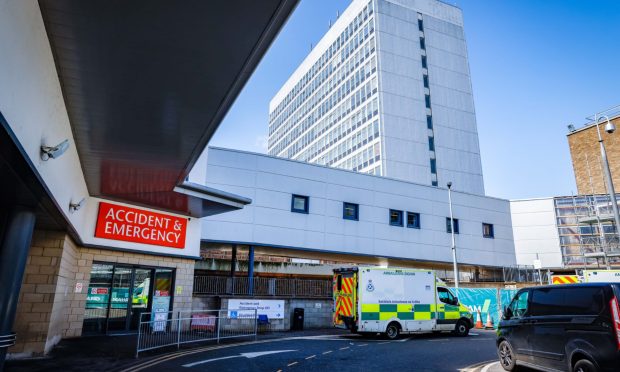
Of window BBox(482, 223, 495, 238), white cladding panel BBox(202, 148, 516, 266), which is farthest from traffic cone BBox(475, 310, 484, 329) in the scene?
window BBox(482, 223, 495, 238)

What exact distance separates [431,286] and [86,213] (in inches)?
519

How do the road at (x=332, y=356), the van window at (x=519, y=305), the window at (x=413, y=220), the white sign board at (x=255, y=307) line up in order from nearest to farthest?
the van window at (x=519, y=305), the road at (x=332, y=356), the white sign board at (x=255, y=307), the window at (x=413, y=220)

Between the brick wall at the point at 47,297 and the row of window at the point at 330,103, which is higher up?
the row of window at the point at 330,103

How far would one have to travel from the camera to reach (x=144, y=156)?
9.79 metres

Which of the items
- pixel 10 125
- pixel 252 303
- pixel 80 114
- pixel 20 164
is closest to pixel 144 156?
pixel 80 114

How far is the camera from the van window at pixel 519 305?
8.56 metres

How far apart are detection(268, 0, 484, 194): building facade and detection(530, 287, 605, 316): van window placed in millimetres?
42537

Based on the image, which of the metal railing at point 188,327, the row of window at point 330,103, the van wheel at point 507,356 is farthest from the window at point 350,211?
the row of window at point 330,103

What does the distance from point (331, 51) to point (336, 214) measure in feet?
167

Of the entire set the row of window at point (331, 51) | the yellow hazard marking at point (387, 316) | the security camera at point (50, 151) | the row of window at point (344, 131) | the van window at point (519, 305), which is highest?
the row of window at point (331, 51)

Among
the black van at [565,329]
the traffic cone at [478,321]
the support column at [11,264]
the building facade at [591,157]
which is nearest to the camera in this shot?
the black van at [565,329]

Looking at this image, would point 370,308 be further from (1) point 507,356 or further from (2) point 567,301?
(2) point 567,301

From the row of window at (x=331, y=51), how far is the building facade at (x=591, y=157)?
3169 centimetres

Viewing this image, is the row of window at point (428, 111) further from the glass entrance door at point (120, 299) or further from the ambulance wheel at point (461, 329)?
the glass entrance door at point (120, 299)
